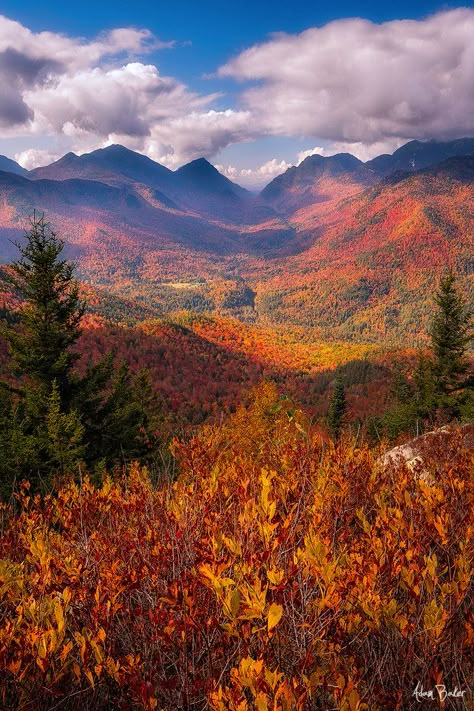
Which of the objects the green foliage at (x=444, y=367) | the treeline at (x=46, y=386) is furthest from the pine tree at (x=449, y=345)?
the treeline at (x=46, y=386)

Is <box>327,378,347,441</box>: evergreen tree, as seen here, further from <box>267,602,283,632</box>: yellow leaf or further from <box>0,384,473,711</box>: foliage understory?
<box>267,602,283,632</box>: yellow leaf

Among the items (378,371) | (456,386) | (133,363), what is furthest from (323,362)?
(456,386)

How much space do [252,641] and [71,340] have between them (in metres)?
16.6

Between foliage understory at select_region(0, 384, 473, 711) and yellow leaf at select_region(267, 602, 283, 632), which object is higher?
yellow leaf at select_region(267, 602, 283, 632)

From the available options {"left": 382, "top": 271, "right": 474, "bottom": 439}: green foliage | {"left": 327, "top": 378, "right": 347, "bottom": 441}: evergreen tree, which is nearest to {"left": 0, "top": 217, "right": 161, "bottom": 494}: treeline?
{"left": 382, "top": 271, "right": 474, "bottom": 439}: green foliage

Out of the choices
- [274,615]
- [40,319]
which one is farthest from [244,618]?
[40,319]

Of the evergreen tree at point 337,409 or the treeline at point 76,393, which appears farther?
the evergreen tree at point 337,409

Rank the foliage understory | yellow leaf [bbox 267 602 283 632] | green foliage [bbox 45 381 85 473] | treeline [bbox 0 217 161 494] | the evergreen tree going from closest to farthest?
yellow leaf [bbox 267 602 283 632] → the foliage understory → green foliage [bbox 45 381 85 473] → treeline [bbox 0 217 161 494] → the evergreen tree

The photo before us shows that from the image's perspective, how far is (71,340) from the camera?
17.3m
